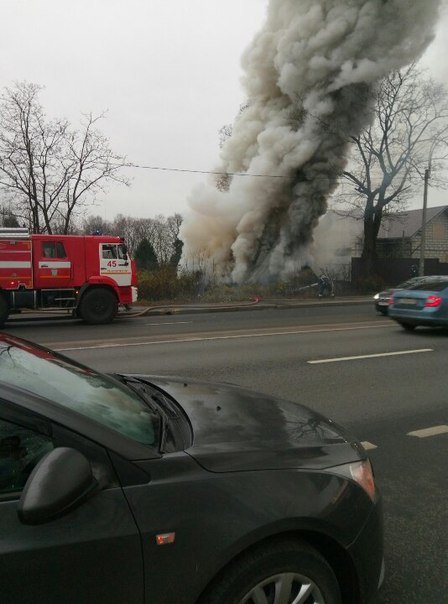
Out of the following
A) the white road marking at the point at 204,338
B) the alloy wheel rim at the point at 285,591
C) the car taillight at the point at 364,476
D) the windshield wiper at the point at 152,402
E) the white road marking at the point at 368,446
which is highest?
the windshield wiper at the point at 152,402

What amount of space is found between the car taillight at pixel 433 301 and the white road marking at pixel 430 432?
6636 mm

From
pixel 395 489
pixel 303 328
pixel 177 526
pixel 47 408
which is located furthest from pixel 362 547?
pixel 303 328

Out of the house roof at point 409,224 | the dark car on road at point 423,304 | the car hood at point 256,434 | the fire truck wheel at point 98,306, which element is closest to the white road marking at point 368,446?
the car hood at point 256,434

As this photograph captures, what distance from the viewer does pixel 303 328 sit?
12.1 meters

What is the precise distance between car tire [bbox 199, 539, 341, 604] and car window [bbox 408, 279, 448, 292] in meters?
10.2

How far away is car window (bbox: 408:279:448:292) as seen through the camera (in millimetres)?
11091

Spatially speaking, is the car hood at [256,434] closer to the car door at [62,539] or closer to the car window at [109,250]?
the car door at [62,539]

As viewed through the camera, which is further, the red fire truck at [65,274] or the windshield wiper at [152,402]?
the red fire truck at [65,274]

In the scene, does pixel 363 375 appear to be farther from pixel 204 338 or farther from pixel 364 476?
pixel 364 476

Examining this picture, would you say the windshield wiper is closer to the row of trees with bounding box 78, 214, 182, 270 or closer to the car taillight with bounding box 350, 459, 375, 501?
the car taillight with bounding box 350, 459, 375, 501

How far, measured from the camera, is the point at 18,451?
5.39 feet

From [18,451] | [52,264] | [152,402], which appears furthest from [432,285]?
[18,451]

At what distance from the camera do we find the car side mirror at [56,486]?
1.47 m

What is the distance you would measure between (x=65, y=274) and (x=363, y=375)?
385 inches
